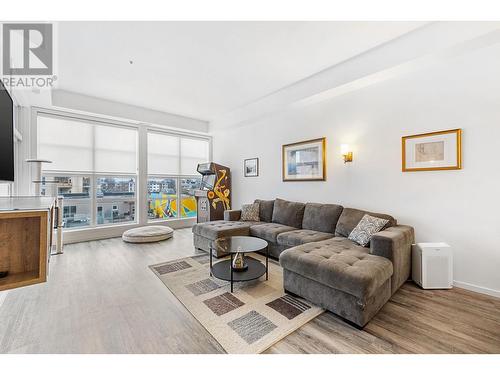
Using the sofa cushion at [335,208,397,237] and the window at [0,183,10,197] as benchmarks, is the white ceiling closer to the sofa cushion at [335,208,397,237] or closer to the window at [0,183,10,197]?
the window at [0,183,10,197]

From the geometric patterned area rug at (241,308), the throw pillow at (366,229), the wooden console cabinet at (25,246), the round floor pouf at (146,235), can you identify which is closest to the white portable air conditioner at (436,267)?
the throw pillow at (366,229)

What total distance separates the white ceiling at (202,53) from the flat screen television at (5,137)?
4.24 feet

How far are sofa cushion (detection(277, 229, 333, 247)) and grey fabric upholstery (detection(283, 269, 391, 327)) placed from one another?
76 centimetres

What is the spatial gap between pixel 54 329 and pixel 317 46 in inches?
155

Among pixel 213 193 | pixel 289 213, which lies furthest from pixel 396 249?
pixel 213 193

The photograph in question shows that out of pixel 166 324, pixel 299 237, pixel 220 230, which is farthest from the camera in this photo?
pixel 220 230

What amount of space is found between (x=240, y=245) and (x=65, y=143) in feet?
14.2

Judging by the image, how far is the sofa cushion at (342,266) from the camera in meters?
1.79

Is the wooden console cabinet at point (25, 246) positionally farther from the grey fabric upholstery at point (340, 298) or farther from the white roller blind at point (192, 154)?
the white roller blind at point (192, 154)

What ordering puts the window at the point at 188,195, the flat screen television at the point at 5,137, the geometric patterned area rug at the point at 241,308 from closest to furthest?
the flat screen television at the point at 5,137 < the geometric patterned area rug at the point at 241,308 < the window at the point at 188,195

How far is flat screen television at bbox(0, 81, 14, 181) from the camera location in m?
1.53

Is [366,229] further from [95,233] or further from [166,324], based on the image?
[95,233]

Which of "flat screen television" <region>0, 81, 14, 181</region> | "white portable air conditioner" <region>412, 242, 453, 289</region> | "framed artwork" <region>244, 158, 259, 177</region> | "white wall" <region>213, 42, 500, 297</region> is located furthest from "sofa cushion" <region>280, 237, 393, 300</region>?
"framed artwork" <region>244, 158, 259, 177</region>

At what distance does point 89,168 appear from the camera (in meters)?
4.71
